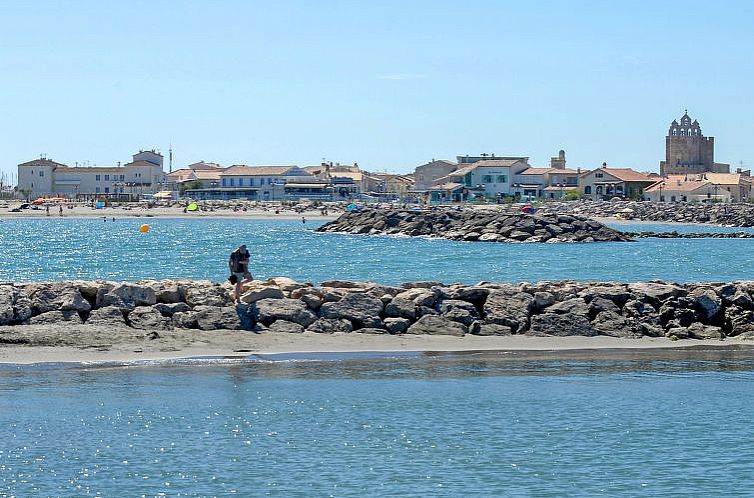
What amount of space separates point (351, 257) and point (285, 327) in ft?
122

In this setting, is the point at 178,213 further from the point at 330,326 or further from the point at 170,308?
the point at 330,326

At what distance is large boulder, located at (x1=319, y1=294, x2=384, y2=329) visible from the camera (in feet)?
64.1

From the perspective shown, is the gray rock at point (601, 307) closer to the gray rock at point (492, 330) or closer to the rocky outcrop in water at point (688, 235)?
the gray rock at point (492, 330)

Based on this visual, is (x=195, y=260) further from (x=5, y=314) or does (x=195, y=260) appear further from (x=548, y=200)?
(x=548, y=200)

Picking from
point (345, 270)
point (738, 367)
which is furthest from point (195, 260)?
point (738, 367)

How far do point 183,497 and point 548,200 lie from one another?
134586 mm

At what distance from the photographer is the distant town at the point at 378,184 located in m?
148

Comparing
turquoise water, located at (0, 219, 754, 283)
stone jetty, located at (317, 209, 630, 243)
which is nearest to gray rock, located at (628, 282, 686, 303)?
turquoise water, located at (0, 219, 754, 283)

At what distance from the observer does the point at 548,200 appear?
144 m

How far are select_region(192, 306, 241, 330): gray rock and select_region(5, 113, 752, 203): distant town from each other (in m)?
125

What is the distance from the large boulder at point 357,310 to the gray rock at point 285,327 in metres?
0.57

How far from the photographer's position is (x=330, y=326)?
63.4 feet

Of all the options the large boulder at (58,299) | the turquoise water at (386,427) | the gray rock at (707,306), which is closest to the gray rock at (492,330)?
the turquoise water at (386,427)

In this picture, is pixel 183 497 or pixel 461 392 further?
pixel 461 392
